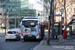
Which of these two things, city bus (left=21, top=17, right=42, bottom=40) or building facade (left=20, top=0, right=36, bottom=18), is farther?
building facade (left=20, top=0, right=36, bottom=18)

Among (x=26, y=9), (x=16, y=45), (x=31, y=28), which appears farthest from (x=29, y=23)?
(x=26, y=9)

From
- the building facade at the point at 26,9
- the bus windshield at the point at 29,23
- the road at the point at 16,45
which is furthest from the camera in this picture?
the building facade at the point at 26,9

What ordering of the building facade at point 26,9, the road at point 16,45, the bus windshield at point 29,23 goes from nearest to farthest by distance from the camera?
1. the road at point 16,45
2. the bus windshield at point 29,23
3. the building facade at point 26,9

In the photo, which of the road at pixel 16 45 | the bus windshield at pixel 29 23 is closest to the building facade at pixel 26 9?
the bus windshield at pixel 29 23

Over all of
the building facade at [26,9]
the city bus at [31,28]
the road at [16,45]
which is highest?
the building facade at [26,9]

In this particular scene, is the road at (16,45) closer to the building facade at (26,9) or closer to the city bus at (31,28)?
the city bus at (31,28)

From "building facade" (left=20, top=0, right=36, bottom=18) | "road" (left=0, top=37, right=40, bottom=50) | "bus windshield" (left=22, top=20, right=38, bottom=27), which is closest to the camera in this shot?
"road" (left=0, top=37, right=40, bottom=50)

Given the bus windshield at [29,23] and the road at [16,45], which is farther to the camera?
the bus windshield at [29,23]

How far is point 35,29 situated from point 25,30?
1.26m

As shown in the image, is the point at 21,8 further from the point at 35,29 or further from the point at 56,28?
the point at 35,29

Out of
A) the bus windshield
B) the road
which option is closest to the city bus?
the bus windshield

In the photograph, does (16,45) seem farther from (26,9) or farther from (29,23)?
(26,9)

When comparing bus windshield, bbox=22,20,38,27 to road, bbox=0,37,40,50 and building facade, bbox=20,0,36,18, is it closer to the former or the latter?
road, bbox=0,37,40,50

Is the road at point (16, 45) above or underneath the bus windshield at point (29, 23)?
underneath
